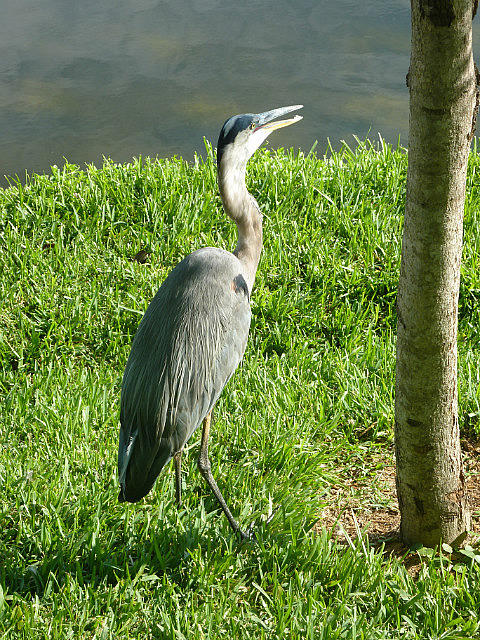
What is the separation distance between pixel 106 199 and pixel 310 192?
146cm

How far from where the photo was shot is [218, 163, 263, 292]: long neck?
3586mm

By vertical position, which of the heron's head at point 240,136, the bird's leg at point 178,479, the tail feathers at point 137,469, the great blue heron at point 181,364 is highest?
the heron's head at point 240,136

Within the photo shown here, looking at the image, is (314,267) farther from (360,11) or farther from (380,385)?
(360,11)

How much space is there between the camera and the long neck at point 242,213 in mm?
3586

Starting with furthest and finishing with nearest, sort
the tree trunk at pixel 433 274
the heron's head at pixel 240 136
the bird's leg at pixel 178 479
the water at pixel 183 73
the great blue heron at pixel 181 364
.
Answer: the water at pixel 183 73 < the heron's head at pixel 240 136 < the bird's leg at pixel 178 479 < the great blue heron at pixel 181 364 < the tree trunk at pixel 433 274

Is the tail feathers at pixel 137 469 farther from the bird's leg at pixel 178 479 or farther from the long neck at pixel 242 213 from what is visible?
the long neck at pixel 242 213

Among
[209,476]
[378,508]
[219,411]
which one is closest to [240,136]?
[219,411]

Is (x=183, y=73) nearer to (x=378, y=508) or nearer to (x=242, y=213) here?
(x=242, y=213)

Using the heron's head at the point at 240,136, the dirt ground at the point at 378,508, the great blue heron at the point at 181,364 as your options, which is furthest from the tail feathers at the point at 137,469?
the heron's head at the point at 240,136

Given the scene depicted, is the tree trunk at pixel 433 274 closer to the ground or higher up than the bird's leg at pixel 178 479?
higher up

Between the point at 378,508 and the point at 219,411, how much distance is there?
37.4 inches

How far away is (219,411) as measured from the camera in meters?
3.83

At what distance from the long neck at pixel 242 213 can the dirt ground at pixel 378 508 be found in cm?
103

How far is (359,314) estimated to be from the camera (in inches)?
177
